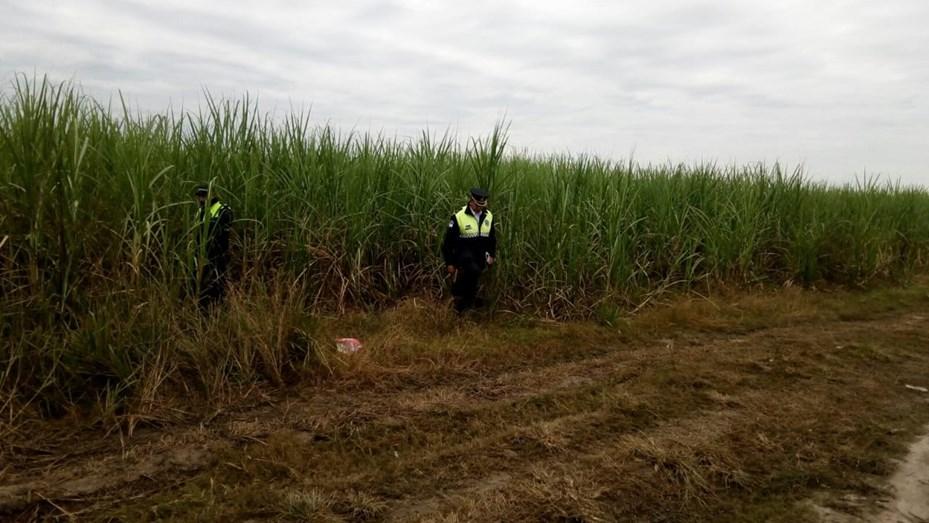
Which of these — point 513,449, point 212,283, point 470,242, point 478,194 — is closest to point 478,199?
point 478,194

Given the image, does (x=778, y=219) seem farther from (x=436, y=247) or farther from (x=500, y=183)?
(x=436, y=247)

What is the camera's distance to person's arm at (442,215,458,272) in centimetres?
568

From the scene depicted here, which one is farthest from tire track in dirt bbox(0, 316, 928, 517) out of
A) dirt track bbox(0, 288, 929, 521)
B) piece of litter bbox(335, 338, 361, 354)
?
piece of litter bbox(335, 338, 361, 354)

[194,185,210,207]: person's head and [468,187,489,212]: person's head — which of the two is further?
[468,187,489,212]: person's head

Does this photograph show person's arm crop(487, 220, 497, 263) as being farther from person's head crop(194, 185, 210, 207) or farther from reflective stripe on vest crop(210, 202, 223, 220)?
person's head crop(194, 185, 210, 207)

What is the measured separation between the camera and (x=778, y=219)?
885 cm

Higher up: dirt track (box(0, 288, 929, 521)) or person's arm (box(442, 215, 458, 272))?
person's arm (box(442, 215, 458, 272))

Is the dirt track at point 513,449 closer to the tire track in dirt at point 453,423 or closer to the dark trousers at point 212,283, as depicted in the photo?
the tire track in dirt at point 453,423

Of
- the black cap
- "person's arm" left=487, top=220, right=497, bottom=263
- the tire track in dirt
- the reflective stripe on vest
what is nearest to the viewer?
the tire track in dirt

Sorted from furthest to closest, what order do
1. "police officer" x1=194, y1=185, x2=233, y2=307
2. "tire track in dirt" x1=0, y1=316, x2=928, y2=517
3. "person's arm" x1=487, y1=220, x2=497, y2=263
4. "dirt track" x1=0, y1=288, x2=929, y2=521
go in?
"person's arm" x1=487, y1=220, x2=497, y2=263, "police officer" x1=194, y1=185, x2=233, y2=307, "tire track in dirt" x1=0, y1=316, x2=928, y2=517, "dirt track" x1=0, y1=288, x2=929, y2=521

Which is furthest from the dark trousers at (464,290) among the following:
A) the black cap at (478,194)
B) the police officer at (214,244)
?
the police officer at (214,244)

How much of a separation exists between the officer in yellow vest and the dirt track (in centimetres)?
112

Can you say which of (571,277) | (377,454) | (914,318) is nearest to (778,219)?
(914,318)

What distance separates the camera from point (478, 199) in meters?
5.62
